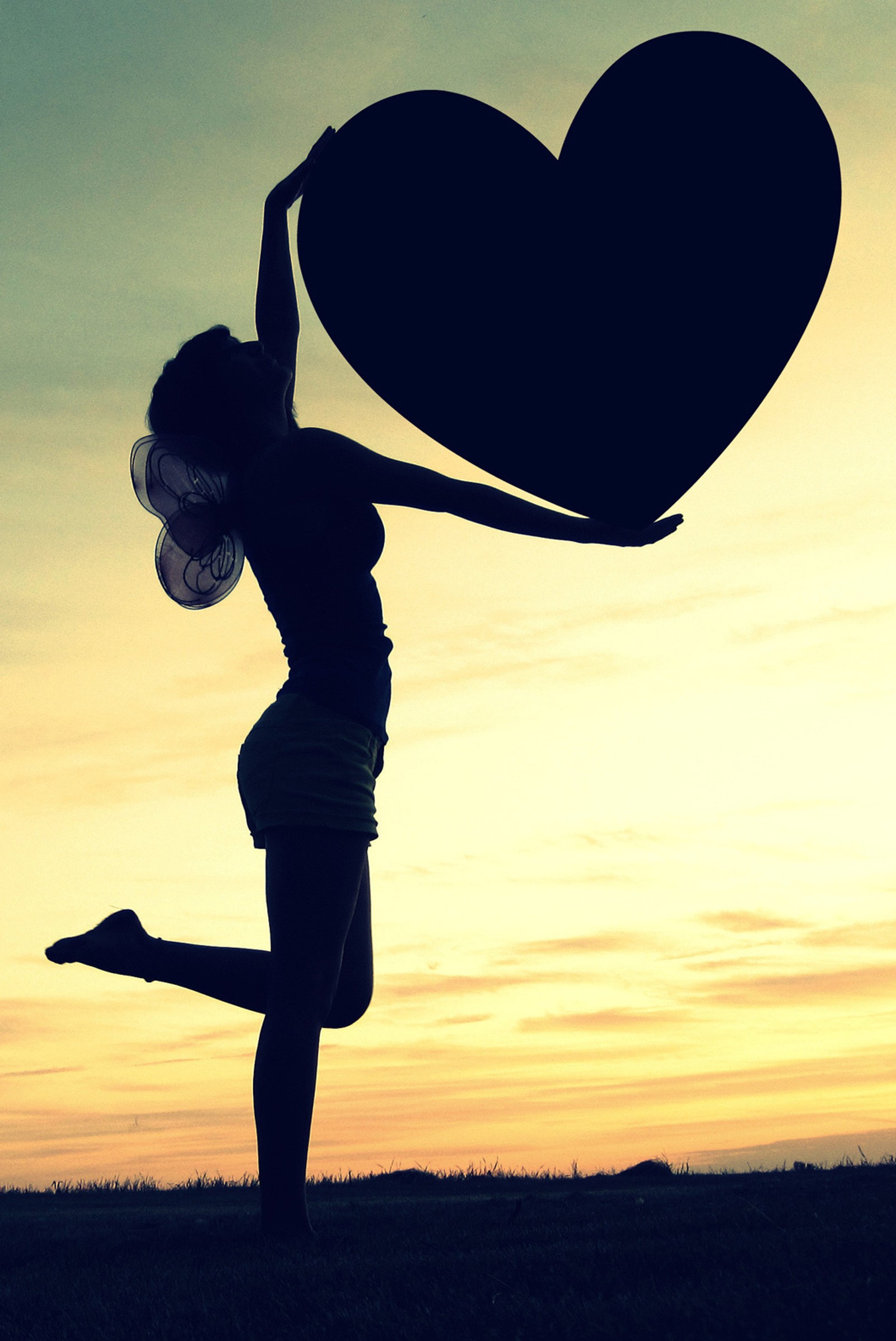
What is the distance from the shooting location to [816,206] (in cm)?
378

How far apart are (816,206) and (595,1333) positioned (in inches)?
132

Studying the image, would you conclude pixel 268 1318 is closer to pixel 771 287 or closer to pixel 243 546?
pixel 243 546

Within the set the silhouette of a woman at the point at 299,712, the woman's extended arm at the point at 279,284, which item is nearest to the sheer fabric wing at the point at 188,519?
the silhouette of a woman at the point at 299,712

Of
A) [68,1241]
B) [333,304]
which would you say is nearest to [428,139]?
[333,304]

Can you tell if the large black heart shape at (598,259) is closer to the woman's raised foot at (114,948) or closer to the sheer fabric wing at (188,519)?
the sheer fabric wing at (188,519)

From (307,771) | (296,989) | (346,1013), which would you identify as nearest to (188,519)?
(307,771)

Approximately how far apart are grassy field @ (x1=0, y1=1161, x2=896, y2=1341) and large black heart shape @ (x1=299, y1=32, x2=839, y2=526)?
2139 mm

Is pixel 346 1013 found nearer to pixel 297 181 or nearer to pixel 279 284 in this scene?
pixel 279 284

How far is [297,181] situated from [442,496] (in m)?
1.44

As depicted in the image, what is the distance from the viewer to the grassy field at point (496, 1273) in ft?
6.31

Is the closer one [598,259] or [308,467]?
[308,467]

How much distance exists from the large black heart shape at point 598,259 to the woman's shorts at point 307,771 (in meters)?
1.13

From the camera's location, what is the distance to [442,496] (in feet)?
10.9

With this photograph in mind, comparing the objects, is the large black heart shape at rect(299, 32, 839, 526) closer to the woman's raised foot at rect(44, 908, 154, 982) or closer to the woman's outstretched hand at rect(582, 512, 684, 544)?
the woman's outstretched hand at rect(582, 512, 684, 544)
